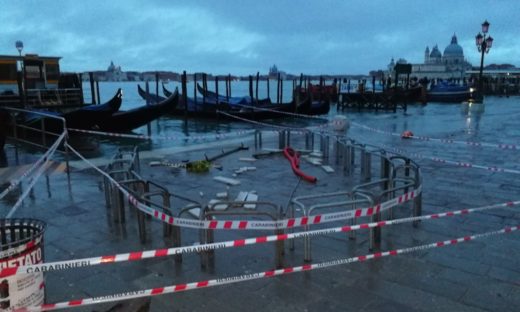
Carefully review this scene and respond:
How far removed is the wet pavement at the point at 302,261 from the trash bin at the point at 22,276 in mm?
604

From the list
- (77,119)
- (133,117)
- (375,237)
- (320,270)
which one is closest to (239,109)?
(133,117)

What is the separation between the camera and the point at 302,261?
15.8 ft

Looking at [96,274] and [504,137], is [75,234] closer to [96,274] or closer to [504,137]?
[96,274]

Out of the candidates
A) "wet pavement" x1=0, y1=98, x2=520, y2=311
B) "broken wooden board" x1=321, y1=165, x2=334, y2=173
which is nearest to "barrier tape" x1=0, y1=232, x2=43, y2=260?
"wet pavement" x1=0, y1=98, x2=520, y2=311

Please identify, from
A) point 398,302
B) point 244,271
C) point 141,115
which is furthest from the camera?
point 141,115

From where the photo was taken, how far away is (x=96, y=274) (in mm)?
4539

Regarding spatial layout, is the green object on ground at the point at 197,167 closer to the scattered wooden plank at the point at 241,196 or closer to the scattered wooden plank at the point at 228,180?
the scattered wooden plank at the point at 228,180

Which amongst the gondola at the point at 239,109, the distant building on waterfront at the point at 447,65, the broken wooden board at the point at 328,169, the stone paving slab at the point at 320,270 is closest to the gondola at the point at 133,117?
the gondola at the point at 239,109

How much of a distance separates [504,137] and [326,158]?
8208 mm

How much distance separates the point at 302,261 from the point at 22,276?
2753mm

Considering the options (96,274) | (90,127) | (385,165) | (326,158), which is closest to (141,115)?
(90,127)

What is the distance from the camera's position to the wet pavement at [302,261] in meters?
3.94

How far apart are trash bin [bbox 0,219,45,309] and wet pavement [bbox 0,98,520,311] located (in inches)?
Answer: 23.8

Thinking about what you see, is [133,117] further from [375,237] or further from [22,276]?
[22,276]
